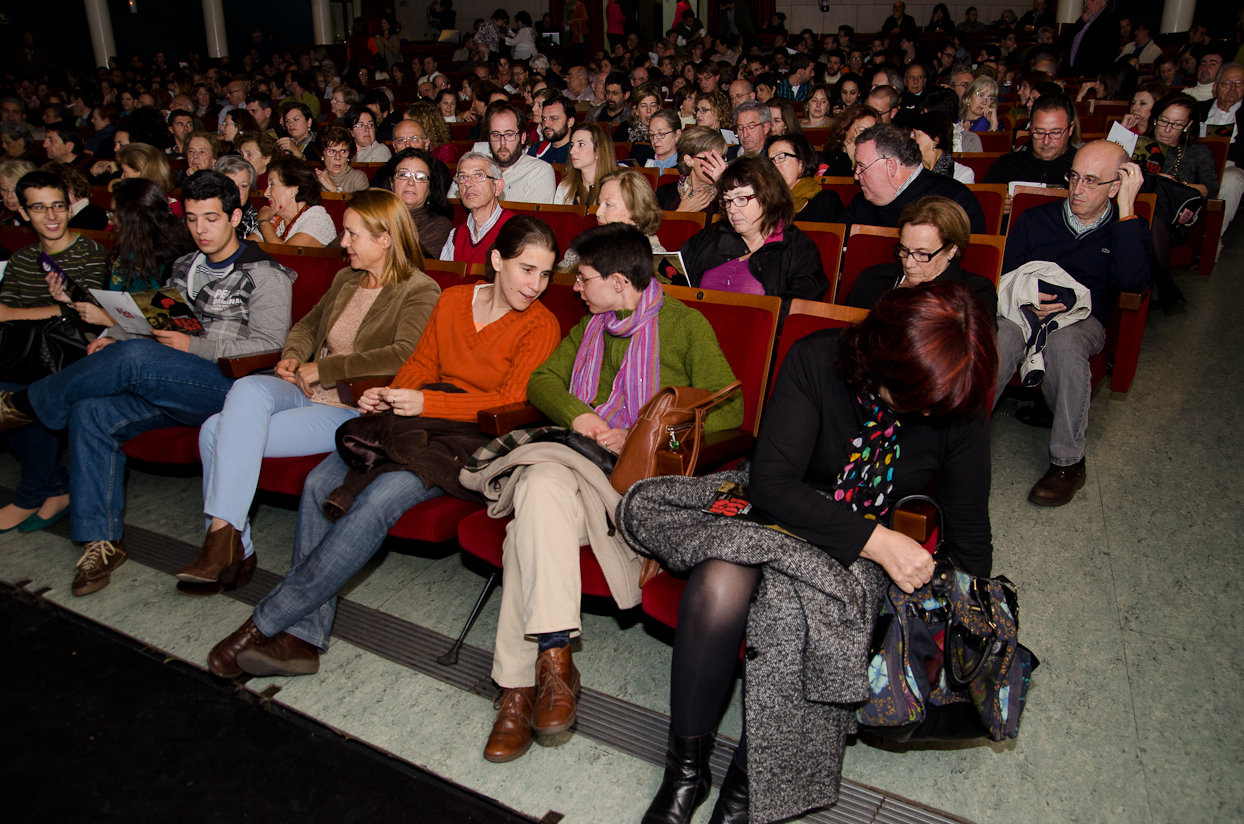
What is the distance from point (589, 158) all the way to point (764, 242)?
162 centimetres

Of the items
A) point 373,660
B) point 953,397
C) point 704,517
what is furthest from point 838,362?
point 373,660

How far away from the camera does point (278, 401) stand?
2.37 m

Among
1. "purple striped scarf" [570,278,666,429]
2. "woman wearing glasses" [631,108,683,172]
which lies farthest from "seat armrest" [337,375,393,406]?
"woman wearing glasses" [631,108,683,172]

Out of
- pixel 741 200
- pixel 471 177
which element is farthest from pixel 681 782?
pixel 471 177

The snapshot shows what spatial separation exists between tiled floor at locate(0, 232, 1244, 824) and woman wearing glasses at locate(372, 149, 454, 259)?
139 cm

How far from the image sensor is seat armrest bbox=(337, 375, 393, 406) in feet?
7.51

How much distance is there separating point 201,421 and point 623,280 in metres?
1.48

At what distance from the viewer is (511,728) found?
1.74 m

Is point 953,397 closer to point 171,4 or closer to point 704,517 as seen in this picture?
point 704,517

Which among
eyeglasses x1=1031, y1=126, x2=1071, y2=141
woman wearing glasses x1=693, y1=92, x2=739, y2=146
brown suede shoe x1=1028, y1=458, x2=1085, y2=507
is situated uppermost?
woman wearing glasses x1=693, y1=92, x2=739, y2=146

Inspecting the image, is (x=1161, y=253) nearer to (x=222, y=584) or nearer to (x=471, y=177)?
(x=471, y=177)

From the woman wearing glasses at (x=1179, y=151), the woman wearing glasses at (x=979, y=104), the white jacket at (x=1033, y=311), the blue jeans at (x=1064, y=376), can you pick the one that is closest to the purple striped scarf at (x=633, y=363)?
the blue jeans at (x=1064, y=376)

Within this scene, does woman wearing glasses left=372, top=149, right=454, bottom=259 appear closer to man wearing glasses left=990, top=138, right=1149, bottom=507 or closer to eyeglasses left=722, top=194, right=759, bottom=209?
eyeglasses left=722, top=194, right=759, bottom=209

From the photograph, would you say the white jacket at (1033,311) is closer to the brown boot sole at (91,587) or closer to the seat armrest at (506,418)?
the seat armrest at (506,418)
